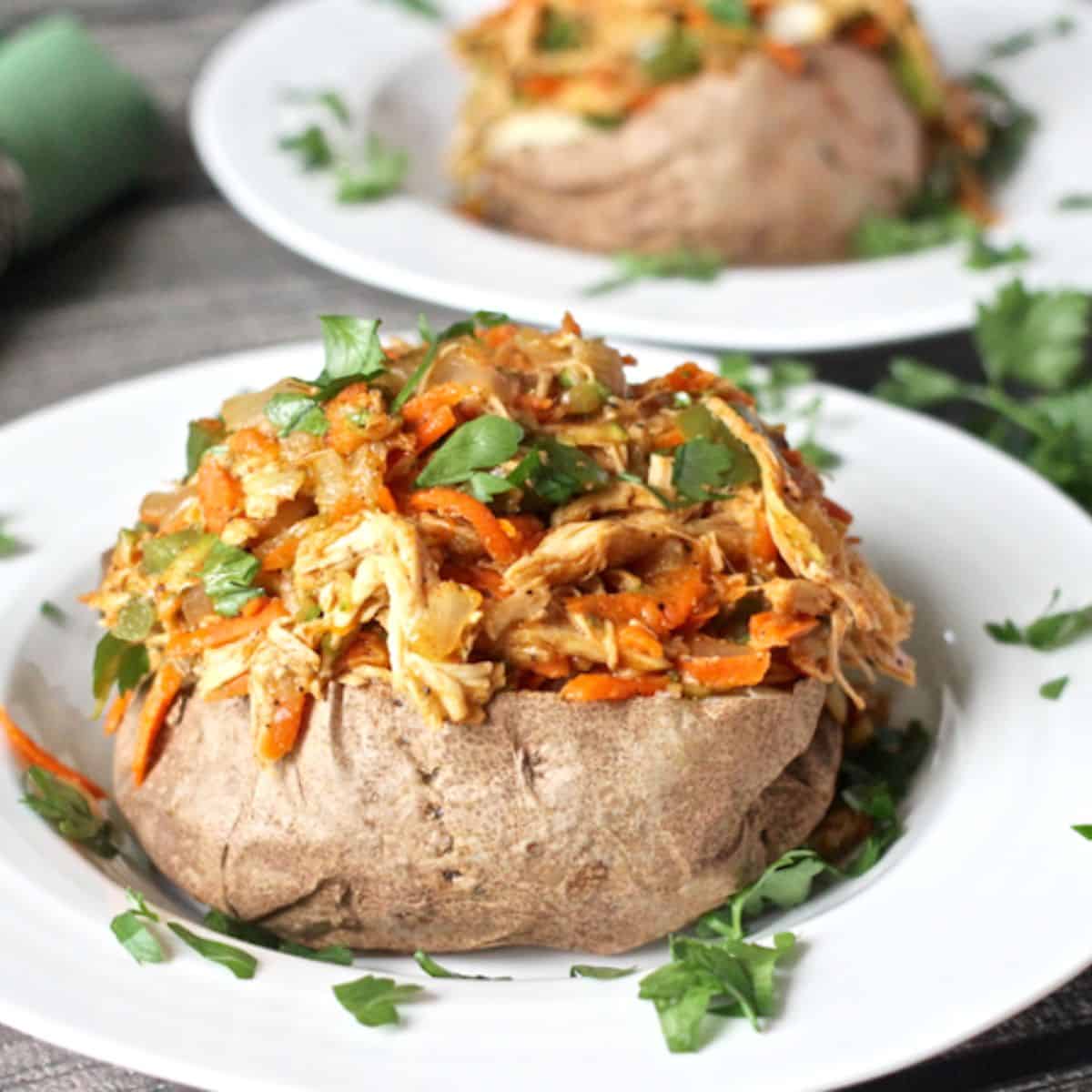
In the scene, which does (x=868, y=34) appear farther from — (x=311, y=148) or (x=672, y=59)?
(x=311, y=148)

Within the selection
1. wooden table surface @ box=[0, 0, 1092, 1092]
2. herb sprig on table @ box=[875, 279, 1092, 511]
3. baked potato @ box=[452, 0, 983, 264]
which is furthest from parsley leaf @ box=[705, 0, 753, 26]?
herb sprig on table @ box=[875, 279, 1092, 511]

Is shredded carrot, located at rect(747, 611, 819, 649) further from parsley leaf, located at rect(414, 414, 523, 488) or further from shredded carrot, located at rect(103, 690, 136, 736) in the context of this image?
shredded carrot, located at rect(103, 690, 136, 736)

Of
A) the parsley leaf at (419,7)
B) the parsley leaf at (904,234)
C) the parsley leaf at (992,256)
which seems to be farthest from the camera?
the parsley leaf at (419,7)

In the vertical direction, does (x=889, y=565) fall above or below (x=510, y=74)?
above

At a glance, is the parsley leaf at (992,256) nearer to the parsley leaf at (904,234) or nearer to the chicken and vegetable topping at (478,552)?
the parsley leaf at (904,234)

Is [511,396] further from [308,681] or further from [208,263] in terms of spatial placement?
[208,263]

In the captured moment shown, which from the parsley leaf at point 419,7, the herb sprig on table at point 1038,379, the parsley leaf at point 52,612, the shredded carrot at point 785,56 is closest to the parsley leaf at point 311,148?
the parsley leaf at point 419,7

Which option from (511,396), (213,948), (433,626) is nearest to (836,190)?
(511,396)
